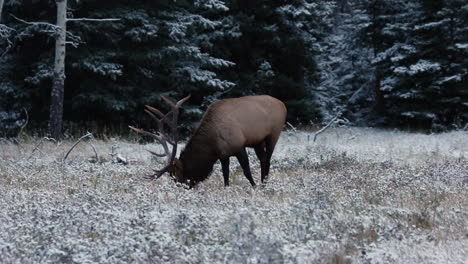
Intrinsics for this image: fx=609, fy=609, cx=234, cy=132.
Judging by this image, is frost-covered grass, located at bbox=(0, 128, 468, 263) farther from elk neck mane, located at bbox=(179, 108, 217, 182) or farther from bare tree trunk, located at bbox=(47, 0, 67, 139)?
bare tree trunk, located at bbox=(47, 0, 67, 139)

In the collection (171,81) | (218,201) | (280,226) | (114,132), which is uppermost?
(280,226)

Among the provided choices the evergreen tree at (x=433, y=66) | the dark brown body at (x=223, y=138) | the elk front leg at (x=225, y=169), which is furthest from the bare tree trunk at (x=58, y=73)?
the evergreen tree at (x=433, y=66)

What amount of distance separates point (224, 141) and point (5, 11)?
36.8 ft

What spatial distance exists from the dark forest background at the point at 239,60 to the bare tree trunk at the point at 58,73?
0.30m

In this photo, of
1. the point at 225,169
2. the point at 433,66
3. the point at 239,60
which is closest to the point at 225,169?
the point at 225,169

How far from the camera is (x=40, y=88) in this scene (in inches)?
676

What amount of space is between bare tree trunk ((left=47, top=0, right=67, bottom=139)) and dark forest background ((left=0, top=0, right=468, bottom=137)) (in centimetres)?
30

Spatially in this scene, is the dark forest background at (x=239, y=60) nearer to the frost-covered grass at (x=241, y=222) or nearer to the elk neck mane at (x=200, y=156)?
the elk neck mane at (x=200, y=156)

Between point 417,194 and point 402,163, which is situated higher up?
point 417,194

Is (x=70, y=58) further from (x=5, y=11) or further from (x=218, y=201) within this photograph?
(x=218, y=201)

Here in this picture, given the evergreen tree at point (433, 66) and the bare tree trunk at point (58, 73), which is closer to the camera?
the bare tree trunk at point (58, 73)

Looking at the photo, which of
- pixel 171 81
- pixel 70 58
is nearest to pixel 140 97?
pixel 171 81

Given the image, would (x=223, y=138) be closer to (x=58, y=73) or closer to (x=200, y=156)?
(x=200, y=156)

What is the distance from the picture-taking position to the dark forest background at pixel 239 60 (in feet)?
54.6
